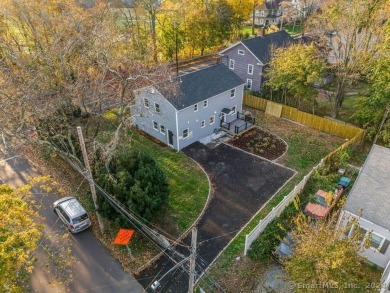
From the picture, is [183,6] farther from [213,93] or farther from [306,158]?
[306,158]

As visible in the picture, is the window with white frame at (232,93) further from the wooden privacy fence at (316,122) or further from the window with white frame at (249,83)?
the window with white frame at (249,83)

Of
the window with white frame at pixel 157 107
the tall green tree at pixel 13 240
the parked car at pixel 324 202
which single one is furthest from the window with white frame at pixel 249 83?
the tall green tree at pixel 13 240

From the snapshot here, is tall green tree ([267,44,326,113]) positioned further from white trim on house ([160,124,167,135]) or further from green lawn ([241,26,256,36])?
green lawn ([241,26,256,36])

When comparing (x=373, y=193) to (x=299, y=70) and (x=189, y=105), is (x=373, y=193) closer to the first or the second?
(x=299, y=70)

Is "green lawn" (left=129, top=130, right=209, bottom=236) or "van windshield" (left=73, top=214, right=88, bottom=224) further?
"green lawn" (left=129, top=130, right=209, bottom=236)

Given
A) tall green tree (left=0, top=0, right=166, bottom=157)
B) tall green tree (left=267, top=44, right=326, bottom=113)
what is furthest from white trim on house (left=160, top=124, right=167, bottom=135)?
tall green tree (left=267, top=44, right=326, bottom=113)
